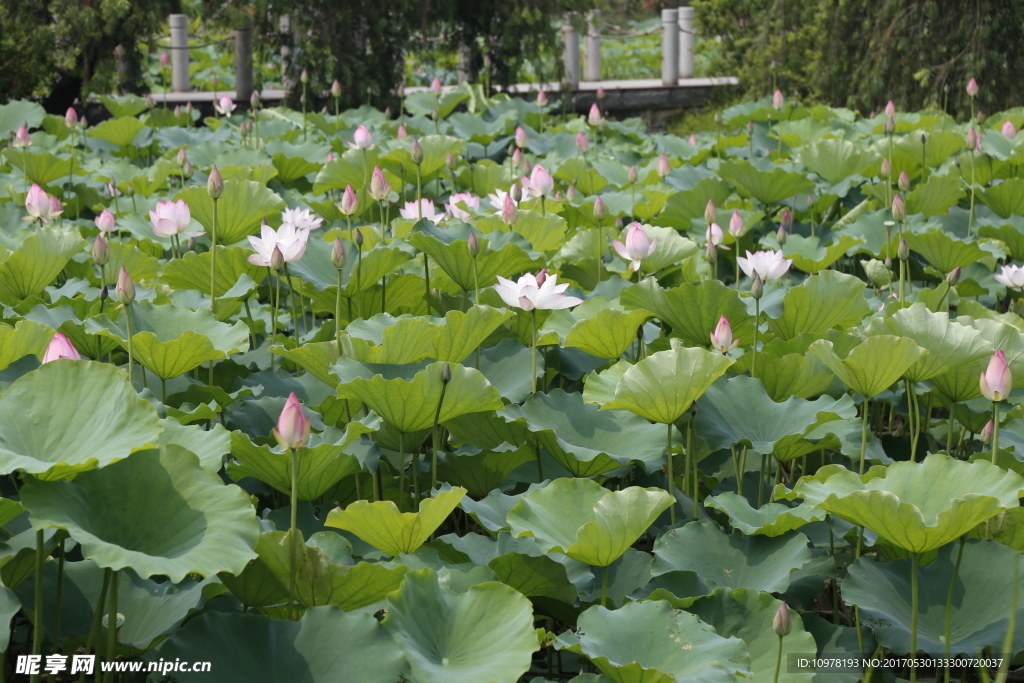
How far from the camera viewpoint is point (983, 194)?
2.79 m

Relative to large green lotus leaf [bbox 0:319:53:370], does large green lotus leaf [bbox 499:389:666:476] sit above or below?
below

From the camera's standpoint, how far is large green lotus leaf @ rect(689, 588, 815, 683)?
119 centimetres

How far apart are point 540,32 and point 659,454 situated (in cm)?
529

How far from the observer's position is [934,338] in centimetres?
158

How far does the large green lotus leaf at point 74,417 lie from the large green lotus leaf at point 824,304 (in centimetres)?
127

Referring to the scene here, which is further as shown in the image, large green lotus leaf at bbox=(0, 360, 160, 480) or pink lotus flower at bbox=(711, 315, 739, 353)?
A: pink lotus flower at bbox=(711, 315, 739, 353)

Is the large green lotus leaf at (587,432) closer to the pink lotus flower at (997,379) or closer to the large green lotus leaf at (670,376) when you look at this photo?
the large green lotus leaf at (670,376)

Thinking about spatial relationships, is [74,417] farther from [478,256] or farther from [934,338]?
[934,338]

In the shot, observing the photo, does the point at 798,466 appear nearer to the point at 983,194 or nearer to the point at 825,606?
the point at 825,606

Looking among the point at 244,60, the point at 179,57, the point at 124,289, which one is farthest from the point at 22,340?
the point at 179,57

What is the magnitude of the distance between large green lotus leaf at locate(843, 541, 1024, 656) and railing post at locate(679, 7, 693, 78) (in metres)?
8.94

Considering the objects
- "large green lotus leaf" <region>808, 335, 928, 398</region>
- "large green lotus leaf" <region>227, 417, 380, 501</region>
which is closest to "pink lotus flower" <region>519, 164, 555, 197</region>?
"large green lotus leaf" <region>808, 335, 928, 398</region>

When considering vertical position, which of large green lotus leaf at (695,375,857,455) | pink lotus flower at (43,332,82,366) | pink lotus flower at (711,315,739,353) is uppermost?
pink lotus flower at (43,332,82,366)

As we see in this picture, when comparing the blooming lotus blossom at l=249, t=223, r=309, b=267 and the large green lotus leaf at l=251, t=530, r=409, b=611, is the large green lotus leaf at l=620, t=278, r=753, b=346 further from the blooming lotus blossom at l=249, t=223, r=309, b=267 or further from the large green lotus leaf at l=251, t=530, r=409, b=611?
the large green lotus leaf at l=251, t=530, r=409, b=611
